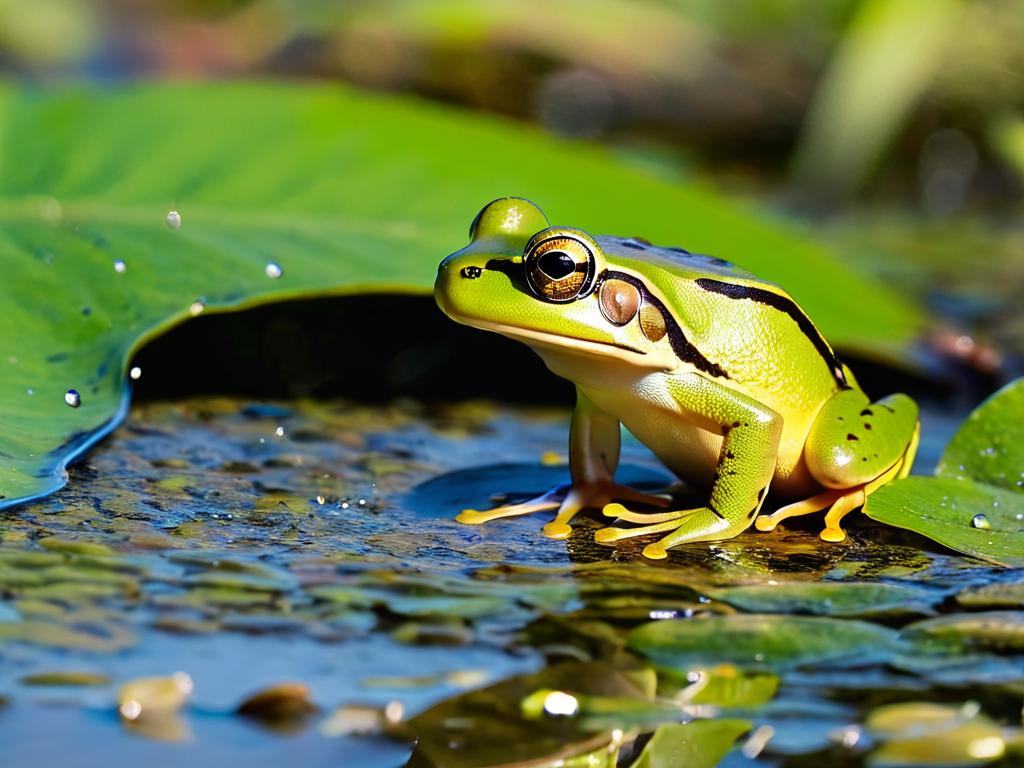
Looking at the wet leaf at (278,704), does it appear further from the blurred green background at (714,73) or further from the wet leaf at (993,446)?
the blurred green background at (714,73)

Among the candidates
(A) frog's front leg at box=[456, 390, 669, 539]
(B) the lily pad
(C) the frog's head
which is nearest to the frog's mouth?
(C) the frog's head

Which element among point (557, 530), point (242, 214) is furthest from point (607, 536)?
point (242, 214)

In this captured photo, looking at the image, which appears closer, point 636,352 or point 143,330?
point 636,352

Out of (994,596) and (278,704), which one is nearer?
(278,704)

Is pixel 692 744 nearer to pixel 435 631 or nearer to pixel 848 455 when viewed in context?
pixel 435 631

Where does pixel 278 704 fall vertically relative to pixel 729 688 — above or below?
below

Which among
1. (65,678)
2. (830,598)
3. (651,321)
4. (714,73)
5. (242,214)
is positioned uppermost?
(714,73)

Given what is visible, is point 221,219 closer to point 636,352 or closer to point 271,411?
point 271,411

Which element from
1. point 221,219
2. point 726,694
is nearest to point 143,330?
point 221,219
